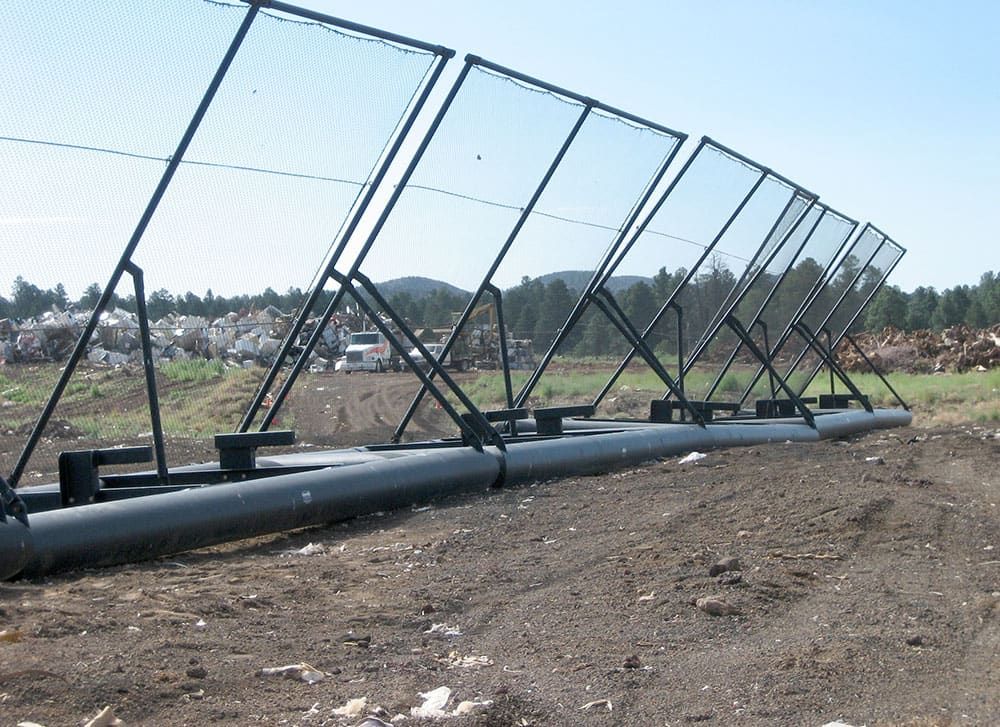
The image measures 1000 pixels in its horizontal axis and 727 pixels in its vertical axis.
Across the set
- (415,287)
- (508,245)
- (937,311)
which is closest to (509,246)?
(508,245)

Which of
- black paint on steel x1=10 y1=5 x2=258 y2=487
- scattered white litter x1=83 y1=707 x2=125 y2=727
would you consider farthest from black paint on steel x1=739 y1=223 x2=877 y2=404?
scattered white litter x1=83 y1=707 x2=125 y2=727

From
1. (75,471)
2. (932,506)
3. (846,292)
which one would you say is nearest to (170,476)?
(75,471)

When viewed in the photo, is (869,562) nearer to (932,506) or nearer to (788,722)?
(932,506)

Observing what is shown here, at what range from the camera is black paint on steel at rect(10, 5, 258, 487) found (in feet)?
19.5

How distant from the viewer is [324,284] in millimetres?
7488

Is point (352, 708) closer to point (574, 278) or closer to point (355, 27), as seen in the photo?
point (355, 27)

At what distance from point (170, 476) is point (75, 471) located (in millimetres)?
675

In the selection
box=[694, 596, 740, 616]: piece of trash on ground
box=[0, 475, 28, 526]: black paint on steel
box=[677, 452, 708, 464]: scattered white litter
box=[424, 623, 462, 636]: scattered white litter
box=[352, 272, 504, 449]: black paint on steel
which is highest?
box=[352, 272, 504, 449]: black paint on steel

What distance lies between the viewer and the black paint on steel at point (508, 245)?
944cm

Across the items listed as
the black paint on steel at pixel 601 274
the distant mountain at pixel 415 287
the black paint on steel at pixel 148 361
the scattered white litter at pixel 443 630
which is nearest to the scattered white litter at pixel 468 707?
the scattered white litter at pixel 443 630

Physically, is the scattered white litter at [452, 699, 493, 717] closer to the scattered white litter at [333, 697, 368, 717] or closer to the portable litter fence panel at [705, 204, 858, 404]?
the scattered white litter at [333, 697, 368, 717]

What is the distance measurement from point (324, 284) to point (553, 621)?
3.97m

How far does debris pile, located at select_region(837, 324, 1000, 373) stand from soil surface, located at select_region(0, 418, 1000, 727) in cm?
3050

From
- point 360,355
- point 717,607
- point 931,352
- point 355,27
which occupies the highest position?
point 355,27
